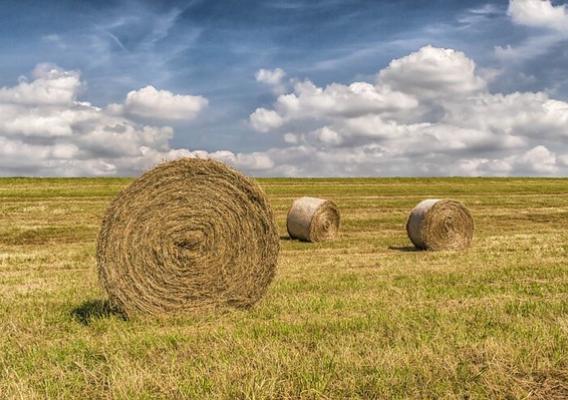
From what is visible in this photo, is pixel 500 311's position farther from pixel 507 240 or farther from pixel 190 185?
pixel 507 240

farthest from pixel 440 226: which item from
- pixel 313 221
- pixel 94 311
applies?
pixel 94 311

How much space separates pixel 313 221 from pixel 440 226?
3.61 metres

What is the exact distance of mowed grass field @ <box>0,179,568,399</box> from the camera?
5.16 meters

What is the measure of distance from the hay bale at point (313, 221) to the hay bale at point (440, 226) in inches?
103

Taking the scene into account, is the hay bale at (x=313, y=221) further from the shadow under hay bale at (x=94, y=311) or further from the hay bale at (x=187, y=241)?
the shadow under hay bale at (x=94, y=311)

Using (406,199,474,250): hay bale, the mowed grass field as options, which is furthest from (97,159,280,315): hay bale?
(406,199,474,250): hay bale

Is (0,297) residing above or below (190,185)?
→ below

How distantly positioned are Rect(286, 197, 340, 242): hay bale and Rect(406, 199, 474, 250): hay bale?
8.56ft

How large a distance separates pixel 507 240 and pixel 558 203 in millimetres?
17257

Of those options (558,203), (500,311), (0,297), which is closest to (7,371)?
(0,297)

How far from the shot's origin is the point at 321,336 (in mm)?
6742

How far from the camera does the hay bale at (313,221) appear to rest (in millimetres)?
18141

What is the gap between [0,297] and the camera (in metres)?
9.63

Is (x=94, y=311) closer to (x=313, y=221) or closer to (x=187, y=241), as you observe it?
(x=187, y=241)
